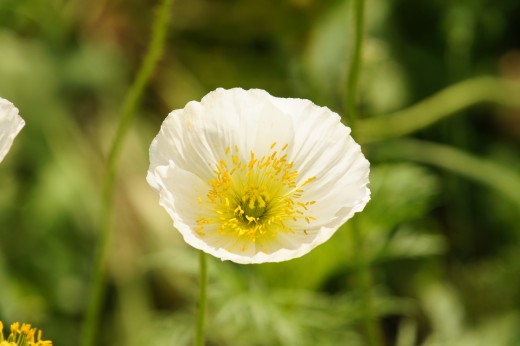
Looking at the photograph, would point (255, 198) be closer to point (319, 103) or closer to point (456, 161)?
point (319, 103)

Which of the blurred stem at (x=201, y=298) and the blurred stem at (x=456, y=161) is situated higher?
the blurred stem at (x=456, y=161)

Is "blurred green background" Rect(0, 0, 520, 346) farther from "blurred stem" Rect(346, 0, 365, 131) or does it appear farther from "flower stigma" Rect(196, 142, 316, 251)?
"blurred stem" Rect(346, 0, 365, 131)

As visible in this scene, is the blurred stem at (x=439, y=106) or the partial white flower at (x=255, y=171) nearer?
the partial white flower at (x=255, y=171)

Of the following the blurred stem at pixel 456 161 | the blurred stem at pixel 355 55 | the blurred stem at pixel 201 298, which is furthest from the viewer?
the blurred stem at pixel 456 161

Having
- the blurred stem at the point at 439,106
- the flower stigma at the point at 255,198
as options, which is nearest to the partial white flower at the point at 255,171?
the flower stigma at the point at 255,198

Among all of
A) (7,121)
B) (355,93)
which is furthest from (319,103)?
(7,121)

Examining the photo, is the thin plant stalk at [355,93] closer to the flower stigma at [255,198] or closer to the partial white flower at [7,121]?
the flower stigma at [255,198]

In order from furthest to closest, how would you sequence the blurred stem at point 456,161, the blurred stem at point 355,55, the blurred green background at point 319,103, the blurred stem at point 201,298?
the blurred stem at point 456,161 → the blurred green background at point 319,103 → the blurred stem at point 355,55 → the blurred stem at point 201,298

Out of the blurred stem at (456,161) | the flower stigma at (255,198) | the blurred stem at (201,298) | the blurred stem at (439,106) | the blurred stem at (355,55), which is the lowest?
the blurred stem at (201,298)

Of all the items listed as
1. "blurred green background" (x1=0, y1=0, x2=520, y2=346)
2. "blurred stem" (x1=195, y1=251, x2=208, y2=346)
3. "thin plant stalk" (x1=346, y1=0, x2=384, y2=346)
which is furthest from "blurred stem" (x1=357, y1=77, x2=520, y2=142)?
"blurred stem" (x1=195, y1=251, x2=208, y2=346)
